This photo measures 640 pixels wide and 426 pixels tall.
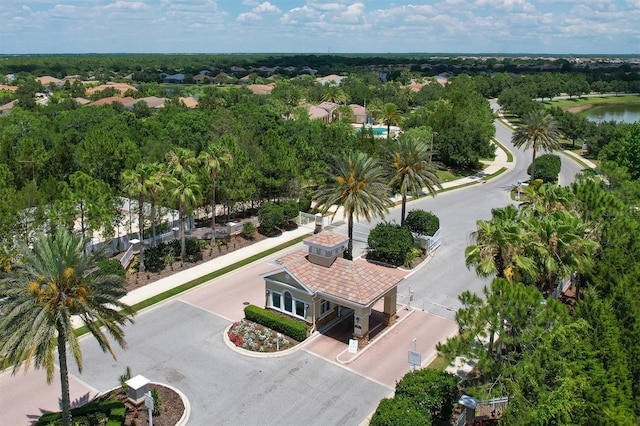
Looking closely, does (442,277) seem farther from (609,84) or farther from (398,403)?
(609,84)

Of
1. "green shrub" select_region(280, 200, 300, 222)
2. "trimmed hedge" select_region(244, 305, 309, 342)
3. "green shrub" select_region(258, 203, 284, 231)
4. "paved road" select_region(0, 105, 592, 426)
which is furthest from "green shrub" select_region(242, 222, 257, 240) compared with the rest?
"trimmed hedge" select_region(244, 305, 309, 342)

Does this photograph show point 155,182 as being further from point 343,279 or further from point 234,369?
point 234,369

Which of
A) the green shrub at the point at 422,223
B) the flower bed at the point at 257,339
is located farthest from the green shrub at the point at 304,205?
the flower bed at the point at 257,339

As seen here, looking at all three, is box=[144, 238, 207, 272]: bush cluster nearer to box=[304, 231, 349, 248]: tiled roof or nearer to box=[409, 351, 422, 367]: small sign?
box=[304, 231, 349, 248]: tiled roof

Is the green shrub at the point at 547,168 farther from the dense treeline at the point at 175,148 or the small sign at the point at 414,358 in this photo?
the small sign at the point at 414,358

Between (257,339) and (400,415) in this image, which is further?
(257,339)

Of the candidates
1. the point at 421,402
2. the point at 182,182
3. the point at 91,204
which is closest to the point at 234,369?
the point at 421,402
